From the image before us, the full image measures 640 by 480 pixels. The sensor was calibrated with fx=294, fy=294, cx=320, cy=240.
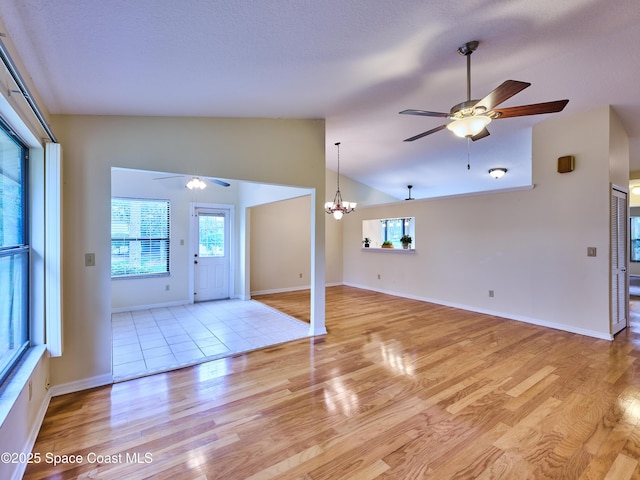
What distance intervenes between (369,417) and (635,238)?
10.5 metres

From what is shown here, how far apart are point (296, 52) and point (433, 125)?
314 centimetres

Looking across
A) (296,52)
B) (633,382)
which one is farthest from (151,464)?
(633,382)

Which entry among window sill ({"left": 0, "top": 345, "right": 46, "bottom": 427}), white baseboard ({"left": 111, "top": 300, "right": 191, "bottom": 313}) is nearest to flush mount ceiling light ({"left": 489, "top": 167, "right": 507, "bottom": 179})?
white baseboard ({"left": 111, "top": 300, "right": 191, "bottom": 313})

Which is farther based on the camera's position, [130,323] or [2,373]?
[130,323]

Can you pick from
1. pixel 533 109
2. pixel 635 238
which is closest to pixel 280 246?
pixel 533 109

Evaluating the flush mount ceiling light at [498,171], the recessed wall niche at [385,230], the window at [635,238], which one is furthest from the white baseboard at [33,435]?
the window at [635,238]

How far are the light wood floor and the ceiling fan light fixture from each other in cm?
230

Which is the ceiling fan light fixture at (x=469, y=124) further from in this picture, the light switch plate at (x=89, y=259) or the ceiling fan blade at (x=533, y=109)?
the light switch plate at (x=89, y=259)

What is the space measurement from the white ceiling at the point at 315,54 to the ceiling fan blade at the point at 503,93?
1.83ft

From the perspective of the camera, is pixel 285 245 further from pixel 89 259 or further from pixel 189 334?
pixel 89 259

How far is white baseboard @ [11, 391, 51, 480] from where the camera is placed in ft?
5.40

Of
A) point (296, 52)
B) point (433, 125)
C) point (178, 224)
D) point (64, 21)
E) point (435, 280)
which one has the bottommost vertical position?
point (435, 280)

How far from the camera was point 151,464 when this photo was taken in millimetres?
1773

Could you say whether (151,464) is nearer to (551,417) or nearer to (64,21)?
(64,21)
